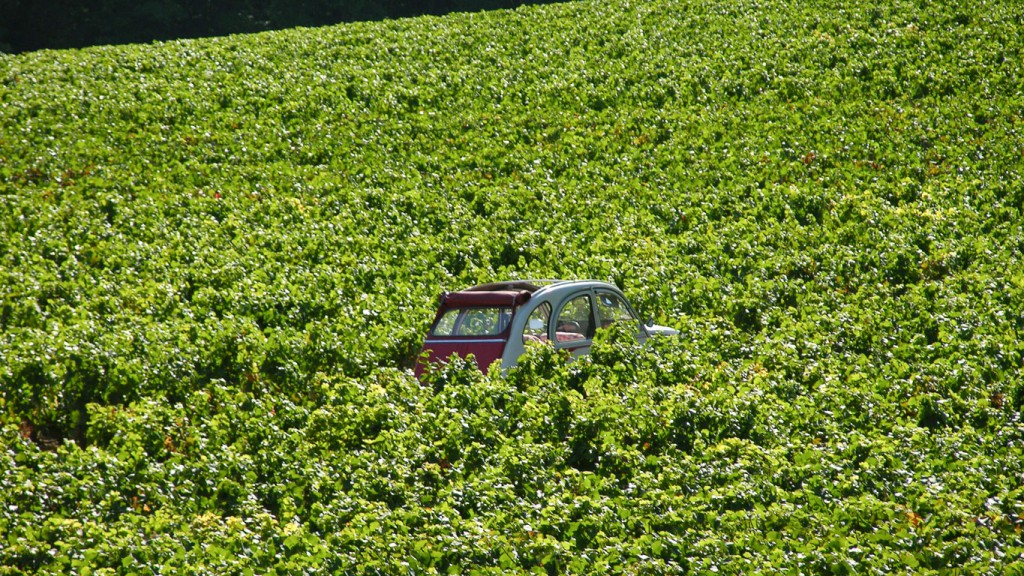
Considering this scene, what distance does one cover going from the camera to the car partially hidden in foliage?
10.4 m

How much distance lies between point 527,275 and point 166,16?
3867 cm

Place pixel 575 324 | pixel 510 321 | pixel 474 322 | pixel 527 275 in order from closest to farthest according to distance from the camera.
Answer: pixel 510 321, pixel 474 322, pixel 575 324, pixel 527 275

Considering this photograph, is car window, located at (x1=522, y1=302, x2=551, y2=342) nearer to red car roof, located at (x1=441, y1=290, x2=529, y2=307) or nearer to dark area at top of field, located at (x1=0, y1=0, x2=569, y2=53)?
red car roof, located at (x1=441, y1=290, x2=529, y2=307)

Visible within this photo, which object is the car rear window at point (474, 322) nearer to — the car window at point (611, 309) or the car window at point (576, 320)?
the car window at point (576, 320)

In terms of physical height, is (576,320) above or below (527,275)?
above

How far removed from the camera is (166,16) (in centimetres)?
4847

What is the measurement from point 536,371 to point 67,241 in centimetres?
1021

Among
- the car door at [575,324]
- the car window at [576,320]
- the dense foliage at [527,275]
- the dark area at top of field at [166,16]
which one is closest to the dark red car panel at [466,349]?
the dense foliage at [527,275]

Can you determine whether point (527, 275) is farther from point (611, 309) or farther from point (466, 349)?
point (466, 349)

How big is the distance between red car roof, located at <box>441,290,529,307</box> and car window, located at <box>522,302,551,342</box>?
218 mm

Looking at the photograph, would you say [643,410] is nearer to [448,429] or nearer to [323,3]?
[448,429]

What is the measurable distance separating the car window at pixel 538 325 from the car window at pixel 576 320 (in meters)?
0.26

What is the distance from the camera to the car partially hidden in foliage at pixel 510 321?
10.4m

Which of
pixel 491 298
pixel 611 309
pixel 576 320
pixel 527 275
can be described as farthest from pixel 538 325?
pixel 527 275
